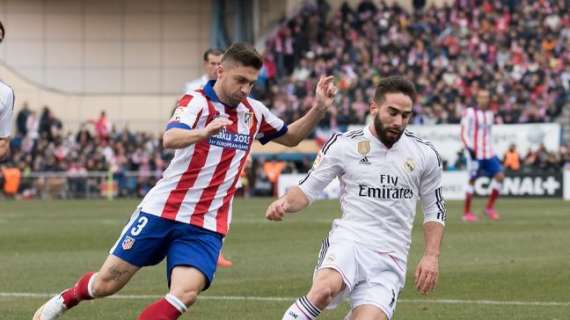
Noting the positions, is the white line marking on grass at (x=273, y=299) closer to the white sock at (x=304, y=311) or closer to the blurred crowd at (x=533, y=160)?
the white sock at (x=304, y=311)

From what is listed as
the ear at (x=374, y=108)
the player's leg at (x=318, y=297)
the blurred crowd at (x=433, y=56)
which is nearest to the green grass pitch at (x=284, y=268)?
the player's leg at (x=318, y=297)

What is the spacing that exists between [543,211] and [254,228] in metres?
8.27

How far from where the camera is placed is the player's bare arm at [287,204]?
27.9 ft

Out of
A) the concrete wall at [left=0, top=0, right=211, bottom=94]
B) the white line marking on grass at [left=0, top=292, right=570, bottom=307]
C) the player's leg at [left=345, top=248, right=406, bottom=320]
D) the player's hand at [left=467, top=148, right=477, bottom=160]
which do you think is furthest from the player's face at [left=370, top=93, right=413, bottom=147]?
the concrete wall at [left=0, top=0, right=211, bottom=94]

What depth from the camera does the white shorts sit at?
8.52 metres

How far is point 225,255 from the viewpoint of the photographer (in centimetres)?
1802

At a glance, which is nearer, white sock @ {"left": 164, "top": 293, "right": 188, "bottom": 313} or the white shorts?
the white shorts

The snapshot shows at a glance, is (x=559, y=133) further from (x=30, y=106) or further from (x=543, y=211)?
(x=30, y=106)

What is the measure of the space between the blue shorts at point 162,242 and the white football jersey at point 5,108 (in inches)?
69.1

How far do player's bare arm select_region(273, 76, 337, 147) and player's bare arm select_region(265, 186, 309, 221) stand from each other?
1.09 metres

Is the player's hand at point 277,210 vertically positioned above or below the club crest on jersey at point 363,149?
below

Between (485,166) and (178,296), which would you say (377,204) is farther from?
(485,166)

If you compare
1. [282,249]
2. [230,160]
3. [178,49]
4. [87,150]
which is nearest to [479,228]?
[282,249]

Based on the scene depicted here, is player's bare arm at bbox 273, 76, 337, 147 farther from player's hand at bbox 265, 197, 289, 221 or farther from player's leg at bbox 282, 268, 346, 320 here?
player's leg at bbox 282, 268, 346, 320
